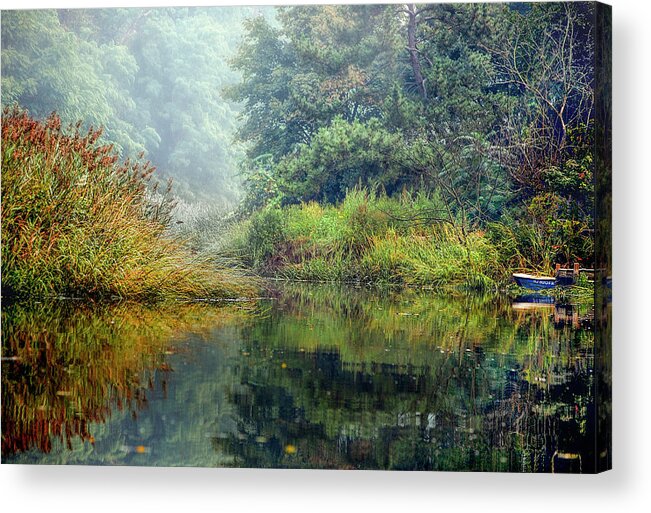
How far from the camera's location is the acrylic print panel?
7453 mm

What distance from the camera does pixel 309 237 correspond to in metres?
7.94

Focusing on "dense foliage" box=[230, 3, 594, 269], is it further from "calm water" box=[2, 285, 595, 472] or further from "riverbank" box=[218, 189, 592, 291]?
"calm water" box=[2, 285, 595, 472]

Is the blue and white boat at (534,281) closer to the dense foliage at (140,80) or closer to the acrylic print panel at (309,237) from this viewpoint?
the acrylic print panel at (309,237)

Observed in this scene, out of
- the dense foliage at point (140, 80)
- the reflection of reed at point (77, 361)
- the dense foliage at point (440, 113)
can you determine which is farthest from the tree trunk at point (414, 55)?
the reflection of reed at point (77, 361)

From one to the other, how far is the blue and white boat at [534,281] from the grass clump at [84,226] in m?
2.02

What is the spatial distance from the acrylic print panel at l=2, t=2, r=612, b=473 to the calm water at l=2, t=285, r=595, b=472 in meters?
0.02

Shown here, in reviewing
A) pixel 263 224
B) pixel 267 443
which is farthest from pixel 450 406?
pixel 263 224

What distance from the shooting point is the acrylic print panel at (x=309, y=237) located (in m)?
7.45

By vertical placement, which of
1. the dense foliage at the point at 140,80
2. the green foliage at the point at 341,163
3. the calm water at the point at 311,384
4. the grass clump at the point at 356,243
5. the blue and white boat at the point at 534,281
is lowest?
the calm water at the point at 311,384

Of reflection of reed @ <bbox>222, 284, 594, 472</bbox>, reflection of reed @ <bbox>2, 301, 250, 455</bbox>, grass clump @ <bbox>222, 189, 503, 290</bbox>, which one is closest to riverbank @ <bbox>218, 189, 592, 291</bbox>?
grass clump @ <bbox>222, 189, 503, 290</bbox>

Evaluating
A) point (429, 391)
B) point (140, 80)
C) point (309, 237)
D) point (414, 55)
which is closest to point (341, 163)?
point (309, 237)

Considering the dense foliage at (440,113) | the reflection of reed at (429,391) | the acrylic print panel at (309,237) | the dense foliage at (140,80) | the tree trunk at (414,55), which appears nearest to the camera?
the reflection of reed at (429,391)

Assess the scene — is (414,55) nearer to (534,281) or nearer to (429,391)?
(534,281)

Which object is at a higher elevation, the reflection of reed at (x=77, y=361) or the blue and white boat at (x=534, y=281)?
the blue and white boat at (x=534, y=281)
